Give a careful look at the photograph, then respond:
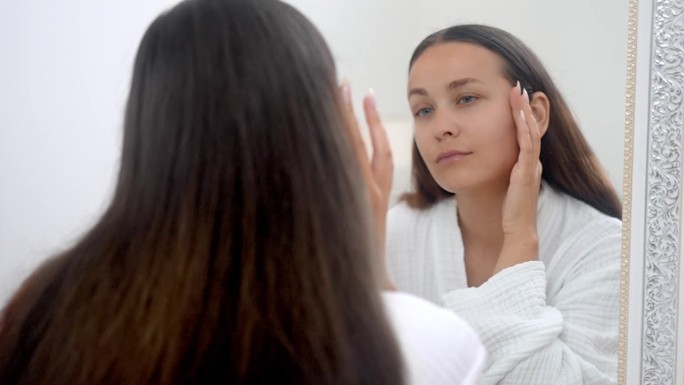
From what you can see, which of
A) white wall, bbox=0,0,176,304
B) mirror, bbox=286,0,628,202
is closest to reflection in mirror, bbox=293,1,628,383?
mirror, bbox=286,0,628,202

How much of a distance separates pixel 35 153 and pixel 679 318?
2.90 feet

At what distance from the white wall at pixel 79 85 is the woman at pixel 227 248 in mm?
322

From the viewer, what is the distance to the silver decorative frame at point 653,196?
1.06 m

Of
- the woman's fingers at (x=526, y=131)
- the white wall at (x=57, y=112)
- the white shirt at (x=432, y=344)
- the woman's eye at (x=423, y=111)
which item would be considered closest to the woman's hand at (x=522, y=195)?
the woman's fingers at (x=526, y=131)

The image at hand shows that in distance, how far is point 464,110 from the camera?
40.3 inches

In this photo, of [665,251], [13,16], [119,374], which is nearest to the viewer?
[119,374]

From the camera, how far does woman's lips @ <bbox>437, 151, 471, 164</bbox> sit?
3.39ft

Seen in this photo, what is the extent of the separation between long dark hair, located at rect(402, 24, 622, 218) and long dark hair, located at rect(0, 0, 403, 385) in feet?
1.27

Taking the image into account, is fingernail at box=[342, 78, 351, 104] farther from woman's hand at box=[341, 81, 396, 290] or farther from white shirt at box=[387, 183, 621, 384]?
white shirt at box=[387, 183, 621, 384]

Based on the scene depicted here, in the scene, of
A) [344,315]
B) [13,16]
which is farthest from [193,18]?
[13,16]

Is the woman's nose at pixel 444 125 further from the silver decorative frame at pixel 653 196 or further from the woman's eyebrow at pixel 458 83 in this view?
the silver decorative frame at pixel 653 196

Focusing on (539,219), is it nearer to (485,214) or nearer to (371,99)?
(485,214)

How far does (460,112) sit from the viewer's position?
1.02 meters

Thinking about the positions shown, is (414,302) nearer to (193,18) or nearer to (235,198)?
(235,198)
